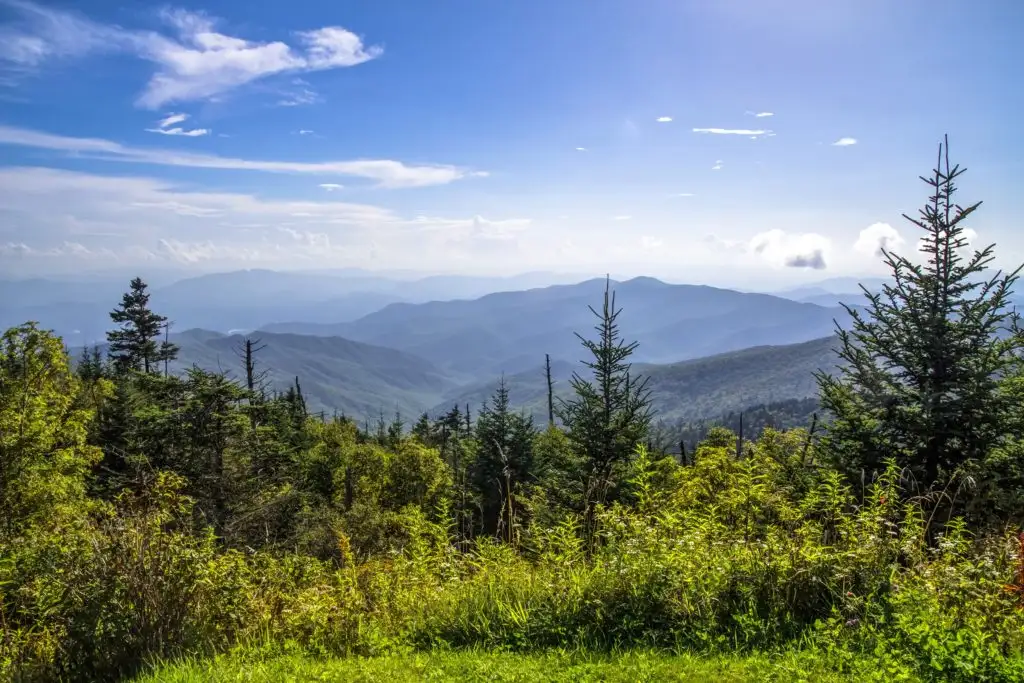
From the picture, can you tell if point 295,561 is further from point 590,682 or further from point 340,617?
point 590,682

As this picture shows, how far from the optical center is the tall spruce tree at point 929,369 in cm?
932

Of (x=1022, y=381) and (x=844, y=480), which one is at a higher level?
(x=1022, y=381)

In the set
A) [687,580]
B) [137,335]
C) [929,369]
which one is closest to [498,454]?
[929,369]

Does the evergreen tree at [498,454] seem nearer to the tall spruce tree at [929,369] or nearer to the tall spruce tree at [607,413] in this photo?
the tall spruce tree at [607,413]

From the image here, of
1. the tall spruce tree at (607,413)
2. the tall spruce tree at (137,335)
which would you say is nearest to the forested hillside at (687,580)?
the tall spruce tree at (607,413)

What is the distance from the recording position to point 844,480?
9656 millimetres

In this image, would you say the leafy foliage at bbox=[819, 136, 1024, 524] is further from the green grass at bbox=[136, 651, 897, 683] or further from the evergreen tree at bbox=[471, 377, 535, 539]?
the evergreen tree at bbox=[471, 377, 535, 539]

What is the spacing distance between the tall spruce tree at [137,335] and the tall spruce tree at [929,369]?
172 ft

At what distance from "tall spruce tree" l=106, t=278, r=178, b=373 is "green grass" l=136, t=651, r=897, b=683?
50.9 meters

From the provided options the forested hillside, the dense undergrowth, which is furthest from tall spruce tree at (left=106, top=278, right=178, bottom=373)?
the dense undergrowth

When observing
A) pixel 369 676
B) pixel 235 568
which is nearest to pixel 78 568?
pixel 235 568

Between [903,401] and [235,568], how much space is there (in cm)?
1129

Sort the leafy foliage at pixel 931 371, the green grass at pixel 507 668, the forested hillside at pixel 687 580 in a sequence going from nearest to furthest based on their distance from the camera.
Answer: the green grass at pixel 507 668
the forested hillside at pixel 687 580
the leafy foliage at pixel 931 371

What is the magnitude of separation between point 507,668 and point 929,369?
9.98 metres
